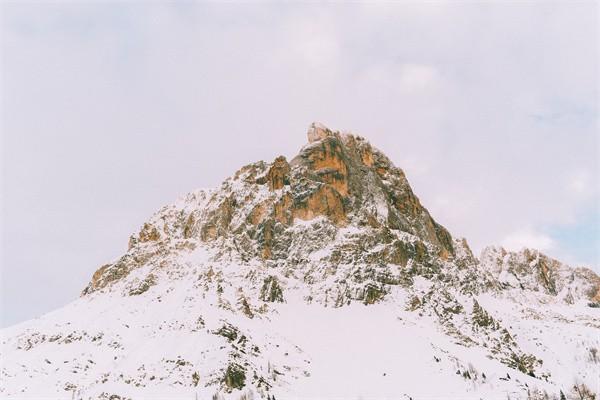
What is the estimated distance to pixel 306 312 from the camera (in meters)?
118

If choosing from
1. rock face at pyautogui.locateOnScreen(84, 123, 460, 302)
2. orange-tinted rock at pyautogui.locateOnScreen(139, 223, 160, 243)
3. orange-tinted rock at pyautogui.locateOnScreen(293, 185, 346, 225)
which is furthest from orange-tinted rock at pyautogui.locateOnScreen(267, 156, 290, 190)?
orange-tinted rock at pyautogui.locateOnScreen(139, 223, 160, 243)

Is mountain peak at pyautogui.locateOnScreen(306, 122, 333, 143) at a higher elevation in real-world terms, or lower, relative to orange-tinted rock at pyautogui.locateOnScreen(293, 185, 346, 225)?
higher

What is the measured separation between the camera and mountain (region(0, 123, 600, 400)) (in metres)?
91.4

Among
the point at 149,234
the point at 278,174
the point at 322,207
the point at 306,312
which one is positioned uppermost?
the point at 278,174

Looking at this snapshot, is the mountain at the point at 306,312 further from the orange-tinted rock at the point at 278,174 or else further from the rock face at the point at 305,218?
the rock face at the point at 305,218

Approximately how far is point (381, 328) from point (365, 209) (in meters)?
44.0

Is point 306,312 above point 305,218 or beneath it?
beneath

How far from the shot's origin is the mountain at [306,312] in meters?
91.4

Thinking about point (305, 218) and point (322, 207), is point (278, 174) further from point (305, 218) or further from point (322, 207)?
point (322, 207)

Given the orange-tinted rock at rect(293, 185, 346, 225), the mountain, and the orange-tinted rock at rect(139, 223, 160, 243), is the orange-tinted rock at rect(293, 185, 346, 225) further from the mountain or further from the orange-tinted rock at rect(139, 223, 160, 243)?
the orange-tinted rock at rect(139, 223, 160, 243)

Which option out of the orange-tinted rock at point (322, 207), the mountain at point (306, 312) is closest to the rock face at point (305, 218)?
the orange-tinted rock at point (322, 207)

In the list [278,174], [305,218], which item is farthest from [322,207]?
[278,174]

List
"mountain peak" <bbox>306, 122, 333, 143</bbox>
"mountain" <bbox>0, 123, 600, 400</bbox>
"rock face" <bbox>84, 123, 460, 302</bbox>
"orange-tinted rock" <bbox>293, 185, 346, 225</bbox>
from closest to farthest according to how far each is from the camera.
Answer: "mountain" <bbox>0, 123, 600, 400</bbox> → "rock face" <bbox>84, 123, 460, 302</bbox> → "orange-tinted rock" <bbox>293, 185, 346, 225</bbox> → "mountain peak" <bbox>306, 122, 333, 143</bbox>

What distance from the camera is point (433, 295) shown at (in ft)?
410
